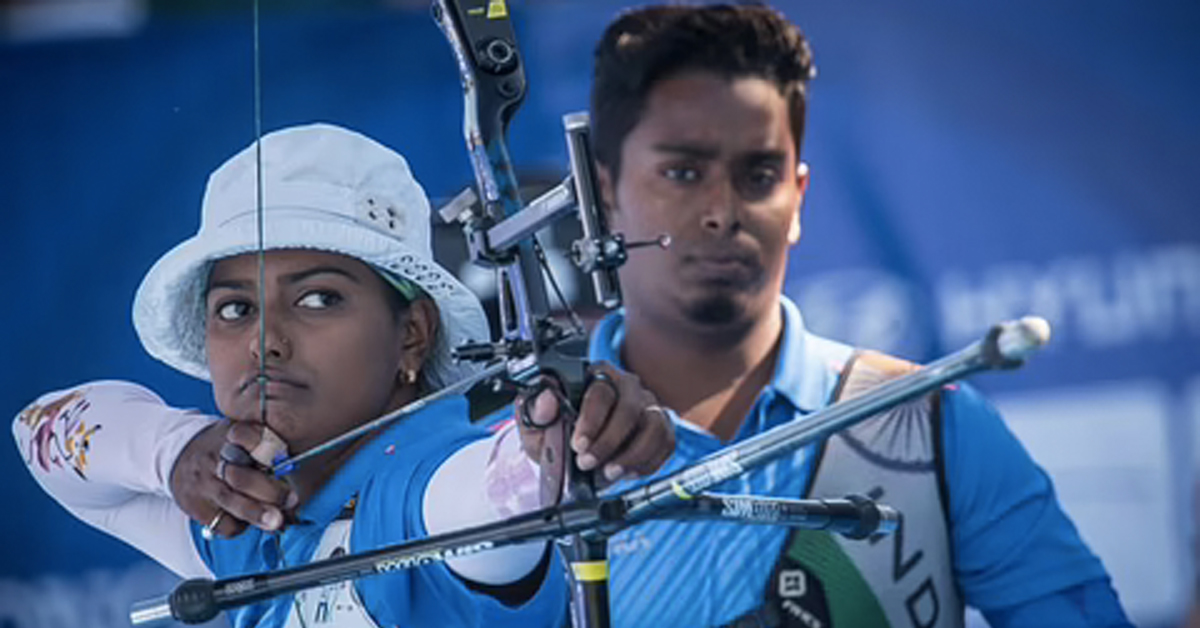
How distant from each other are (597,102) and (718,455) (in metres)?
1.25

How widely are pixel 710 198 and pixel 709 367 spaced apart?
254 mm

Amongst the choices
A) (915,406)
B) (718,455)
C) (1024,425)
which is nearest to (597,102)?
(915,406)

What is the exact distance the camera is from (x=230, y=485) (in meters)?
1.48

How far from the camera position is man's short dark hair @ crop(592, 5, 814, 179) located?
7.79ft

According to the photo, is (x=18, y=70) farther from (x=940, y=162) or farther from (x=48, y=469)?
(x=940, y=162)

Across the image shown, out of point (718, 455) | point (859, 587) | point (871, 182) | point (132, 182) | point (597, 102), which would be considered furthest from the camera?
point (871, 182)

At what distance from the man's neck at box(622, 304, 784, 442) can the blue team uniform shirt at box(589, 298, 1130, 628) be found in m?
0.07

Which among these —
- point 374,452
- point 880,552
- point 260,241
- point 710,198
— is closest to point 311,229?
point 260,241

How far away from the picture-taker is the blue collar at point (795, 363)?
2336 millimetres

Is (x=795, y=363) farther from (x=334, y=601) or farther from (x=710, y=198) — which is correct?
(x=334, y=601)

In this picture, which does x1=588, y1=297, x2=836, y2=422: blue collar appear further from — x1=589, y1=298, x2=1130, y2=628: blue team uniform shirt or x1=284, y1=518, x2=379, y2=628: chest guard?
x1=284, y1=518, x2=379, y2=628: chest guard

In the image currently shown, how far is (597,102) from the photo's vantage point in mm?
2471

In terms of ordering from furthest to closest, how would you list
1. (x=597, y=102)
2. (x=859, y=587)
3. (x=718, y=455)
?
(x=597, y=102)
(x=859, y=587)
(x=718, y=455)

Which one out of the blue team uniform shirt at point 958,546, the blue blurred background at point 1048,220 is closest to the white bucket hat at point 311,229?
the blue team uniform shirt at point 958,546
